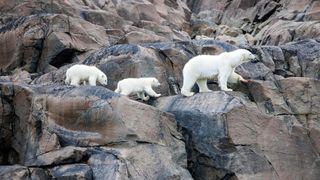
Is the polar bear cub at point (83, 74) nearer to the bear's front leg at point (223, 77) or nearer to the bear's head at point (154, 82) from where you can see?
the bear's head at point (154, 82)

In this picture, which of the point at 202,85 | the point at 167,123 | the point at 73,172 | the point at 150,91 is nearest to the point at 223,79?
the point at 202,85

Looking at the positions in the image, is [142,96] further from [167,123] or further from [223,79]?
[223,79]

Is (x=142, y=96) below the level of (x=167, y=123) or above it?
below

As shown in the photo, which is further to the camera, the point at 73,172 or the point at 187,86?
the point at 187,86

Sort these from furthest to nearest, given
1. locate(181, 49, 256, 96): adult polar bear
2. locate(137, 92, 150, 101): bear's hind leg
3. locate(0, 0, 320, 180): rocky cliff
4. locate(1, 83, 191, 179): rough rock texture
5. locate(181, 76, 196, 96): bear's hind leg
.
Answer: locate(137, 92, 150, 101): bear's hind leg → locate(181, 49, 256, 96): adult polar bear → locate(181, 76, 196, 96): bear's hind leg → locate(0, 0, 320, 180): rocky cliff → locate(1, 83, 191, 179): rough rock texture

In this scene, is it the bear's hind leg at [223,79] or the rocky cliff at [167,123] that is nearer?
the rocky cliff at [167,123]

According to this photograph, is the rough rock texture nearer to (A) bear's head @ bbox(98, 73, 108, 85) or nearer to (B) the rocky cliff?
(B) the rocky cliff

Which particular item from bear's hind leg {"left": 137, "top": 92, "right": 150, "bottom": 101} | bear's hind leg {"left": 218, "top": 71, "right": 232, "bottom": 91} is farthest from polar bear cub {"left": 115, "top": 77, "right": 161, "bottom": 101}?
bear's hind leg {"left": 218, "top": 71, "right": 232, "bottom": 91}

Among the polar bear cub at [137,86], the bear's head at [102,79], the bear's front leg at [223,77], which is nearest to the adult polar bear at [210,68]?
the bear's front leg at [223,77]

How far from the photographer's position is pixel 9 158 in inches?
792

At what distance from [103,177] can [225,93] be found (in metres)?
5.36

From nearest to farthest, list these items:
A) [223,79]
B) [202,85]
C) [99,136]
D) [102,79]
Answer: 1. [99,136]
2. [223,79]
3. [202,85]
4. [102,79]

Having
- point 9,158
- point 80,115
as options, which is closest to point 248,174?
point 80,115

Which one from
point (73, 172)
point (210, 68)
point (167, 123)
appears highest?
point (210, 68)
